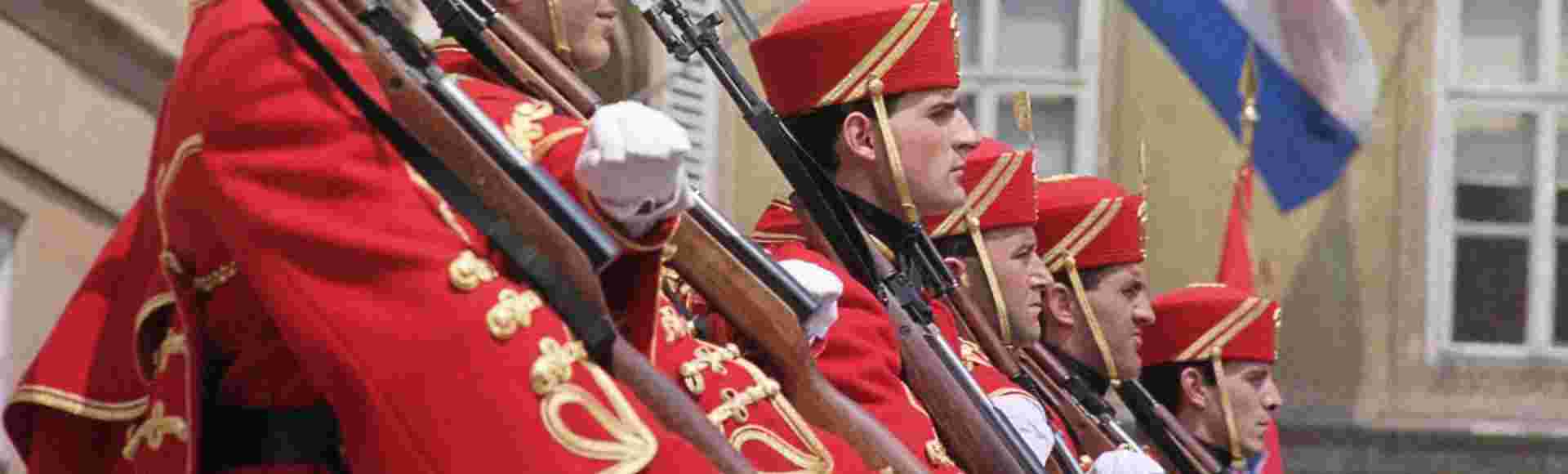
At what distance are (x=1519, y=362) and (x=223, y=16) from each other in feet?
38.3

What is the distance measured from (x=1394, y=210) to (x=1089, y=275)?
743 cm

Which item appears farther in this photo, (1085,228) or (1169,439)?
(1169,439)

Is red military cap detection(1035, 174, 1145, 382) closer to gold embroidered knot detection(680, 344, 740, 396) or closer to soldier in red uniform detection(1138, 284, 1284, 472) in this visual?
soldier in red uniform detection(1138, 284, 1284, 472)

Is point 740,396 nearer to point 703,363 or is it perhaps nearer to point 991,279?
point 703,363

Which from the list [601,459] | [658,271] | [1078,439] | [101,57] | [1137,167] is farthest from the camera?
[1137,167]

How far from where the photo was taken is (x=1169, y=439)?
25.2ft

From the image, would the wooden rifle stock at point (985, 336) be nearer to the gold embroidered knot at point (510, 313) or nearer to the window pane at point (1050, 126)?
the gold embroidered knot at point (510, 313)

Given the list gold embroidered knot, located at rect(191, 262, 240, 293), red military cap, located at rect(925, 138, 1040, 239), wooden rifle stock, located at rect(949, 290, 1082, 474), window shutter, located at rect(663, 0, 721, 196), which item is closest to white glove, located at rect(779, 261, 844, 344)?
gold embroidered knot, located at rect(191, 262, 240, 293)

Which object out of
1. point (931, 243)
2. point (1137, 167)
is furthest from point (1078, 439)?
point (1137, 167)

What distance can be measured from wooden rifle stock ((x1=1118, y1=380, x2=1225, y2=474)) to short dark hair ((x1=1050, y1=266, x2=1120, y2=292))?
1.63 feet

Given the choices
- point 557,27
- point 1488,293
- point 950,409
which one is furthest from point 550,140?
point 1488,293

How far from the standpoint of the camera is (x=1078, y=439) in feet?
21.7

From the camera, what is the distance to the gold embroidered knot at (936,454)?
187 inches

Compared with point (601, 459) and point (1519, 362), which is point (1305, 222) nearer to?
point (1519, 362)
